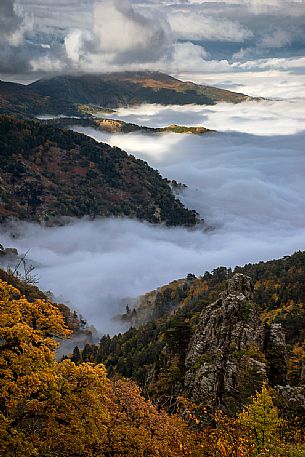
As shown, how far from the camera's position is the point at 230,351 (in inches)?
1917

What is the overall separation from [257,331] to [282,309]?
5992 centimetres

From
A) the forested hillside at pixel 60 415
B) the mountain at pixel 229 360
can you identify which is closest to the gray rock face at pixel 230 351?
the mountain at pixel 229 360

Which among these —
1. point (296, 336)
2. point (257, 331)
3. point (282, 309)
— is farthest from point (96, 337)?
point (257, 331)

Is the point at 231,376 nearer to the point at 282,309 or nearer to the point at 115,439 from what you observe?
the point at 115,439

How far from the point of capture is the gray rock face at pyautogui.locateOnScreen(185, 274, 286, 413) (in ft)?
143

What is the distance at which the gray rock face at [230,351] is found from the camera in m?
43.5

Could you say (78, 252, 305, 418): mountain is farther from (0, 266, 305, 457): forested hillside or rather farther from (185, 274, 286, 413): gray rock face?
(0, 266, 305, 457): forested hillside

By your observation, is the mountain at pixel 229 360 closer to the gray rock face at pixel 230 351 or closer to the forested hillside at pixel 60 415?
the gray rock face at pixel 230 351

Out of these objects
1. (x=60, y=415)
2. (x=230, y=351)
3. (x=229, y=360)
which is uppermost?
(x=230, y=351)

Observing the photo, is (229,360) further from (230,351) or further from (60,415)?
(60,415)

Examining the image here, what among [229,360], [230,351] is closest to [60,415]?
[229,360]

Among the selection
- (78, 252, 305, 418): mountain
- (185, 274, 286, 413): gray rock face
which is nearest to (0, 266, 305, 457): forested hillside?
(78, 252, 305, 418): mountain

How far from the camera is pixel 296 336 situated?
88.7 m

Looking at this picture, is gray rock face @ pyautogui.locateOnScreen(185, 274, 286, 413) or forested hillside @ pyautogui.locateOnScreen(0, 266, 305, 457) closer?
forested hillside @ pyautogui.locateOnScreen(0, 266, 305, 457)
